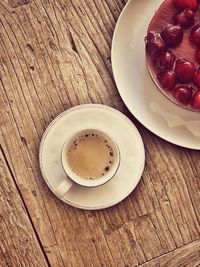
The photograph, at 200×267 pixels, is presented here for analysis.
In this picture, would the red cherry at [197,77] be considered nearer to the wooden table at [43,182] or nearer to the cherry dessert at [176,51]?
the cherry dessert at [176,51]

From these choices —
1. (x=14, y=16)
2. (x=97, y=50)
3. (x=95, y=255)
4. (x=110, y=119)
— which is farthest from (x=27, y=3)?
(x=95, y=255)

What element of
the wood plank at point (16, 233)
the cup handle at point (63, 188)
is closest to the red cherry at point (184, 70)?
the cup handle at point (63, 188)

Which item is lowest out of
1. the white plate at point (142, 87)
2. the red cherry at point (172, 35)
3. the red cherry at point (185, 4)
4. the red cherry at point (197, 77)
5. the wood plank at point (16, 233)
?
the wood plank at point (16, 233)

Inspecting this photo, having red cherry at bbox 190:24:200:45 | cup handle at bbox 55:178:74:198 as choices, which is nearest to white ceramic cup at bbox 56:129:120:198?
cup handle at bbox 55:178:74:198

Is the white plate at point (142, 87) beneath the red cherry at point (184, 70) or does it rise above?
beneath

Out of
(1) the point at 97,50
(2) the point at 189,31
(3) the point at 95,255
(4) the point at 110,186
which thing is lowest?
(3) the point at 95,255

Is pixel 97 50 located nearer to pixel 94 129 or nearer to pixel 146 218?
pixel 94 129
